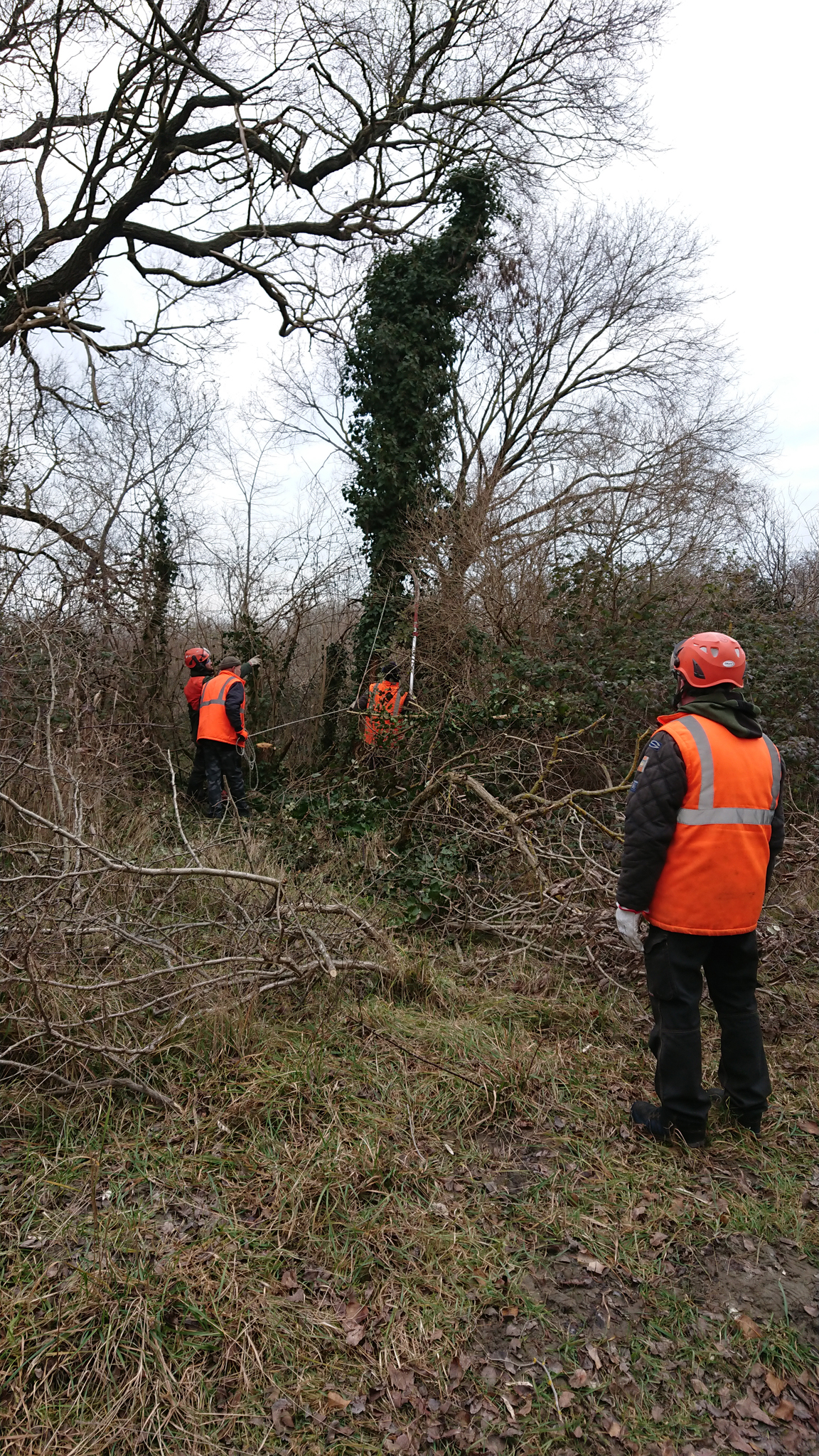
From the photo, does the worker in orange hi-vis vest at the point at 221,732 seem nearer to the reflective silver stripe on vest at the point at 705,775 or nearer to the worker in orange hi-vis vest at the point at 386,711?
the worker in orange hi-vis vest at the point at 386,711

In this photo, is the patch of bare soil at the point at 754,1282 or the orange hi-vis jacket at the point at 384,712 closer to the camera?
the patch of bare soil at the point at 754,1282

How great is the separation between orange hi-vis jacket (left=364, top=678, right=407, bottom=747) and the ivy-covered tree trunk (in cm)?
228

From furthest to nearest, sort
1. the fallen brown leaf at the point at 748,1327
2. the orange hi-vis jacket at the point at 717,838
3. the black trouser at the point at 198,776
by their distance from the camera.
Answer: the black trouser at the point at 198,776, the orange hi-vis jacket at the point at 717,838, the fallen brown leaf at the point at 748,1327

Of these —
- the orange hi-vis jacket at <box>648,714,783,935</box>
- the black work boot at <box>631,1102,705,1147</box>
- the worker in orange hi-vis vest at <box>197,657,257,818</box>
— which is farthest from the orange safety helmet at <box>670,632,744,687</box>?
the worker in orange hi-vis vest at <box>197,657,257,818</box>

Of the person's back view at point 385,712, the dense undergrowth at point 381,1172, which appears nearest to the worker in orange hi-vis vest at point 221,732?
the person's back view at point 385,712

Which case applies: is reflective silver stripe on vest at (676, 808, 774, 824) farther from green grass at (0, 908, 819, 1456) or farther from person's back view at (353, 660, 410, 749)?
person's back view at (353, 660, 410, 749)

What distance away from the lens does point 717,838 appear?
3.22m

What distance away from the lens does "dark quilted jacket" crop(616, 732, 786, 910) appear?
325 centimetres

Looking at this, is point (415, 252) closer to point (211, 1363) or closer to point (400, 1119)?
point (400, 1119)

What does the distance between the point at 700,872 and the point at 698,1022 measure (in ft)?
1.97

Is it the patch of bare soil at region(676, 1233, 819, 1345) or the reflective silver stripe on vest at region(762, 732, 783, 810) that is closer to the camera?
the patch of bare soil at region(676, 1233, 819, 1345)

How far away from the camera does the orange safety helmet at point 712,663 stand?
11.1 ft

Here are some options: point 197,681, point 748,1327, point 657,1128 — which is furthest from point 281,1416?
point 197,681

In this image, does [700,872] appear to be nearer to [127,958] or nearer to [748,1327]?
[748,1327]
